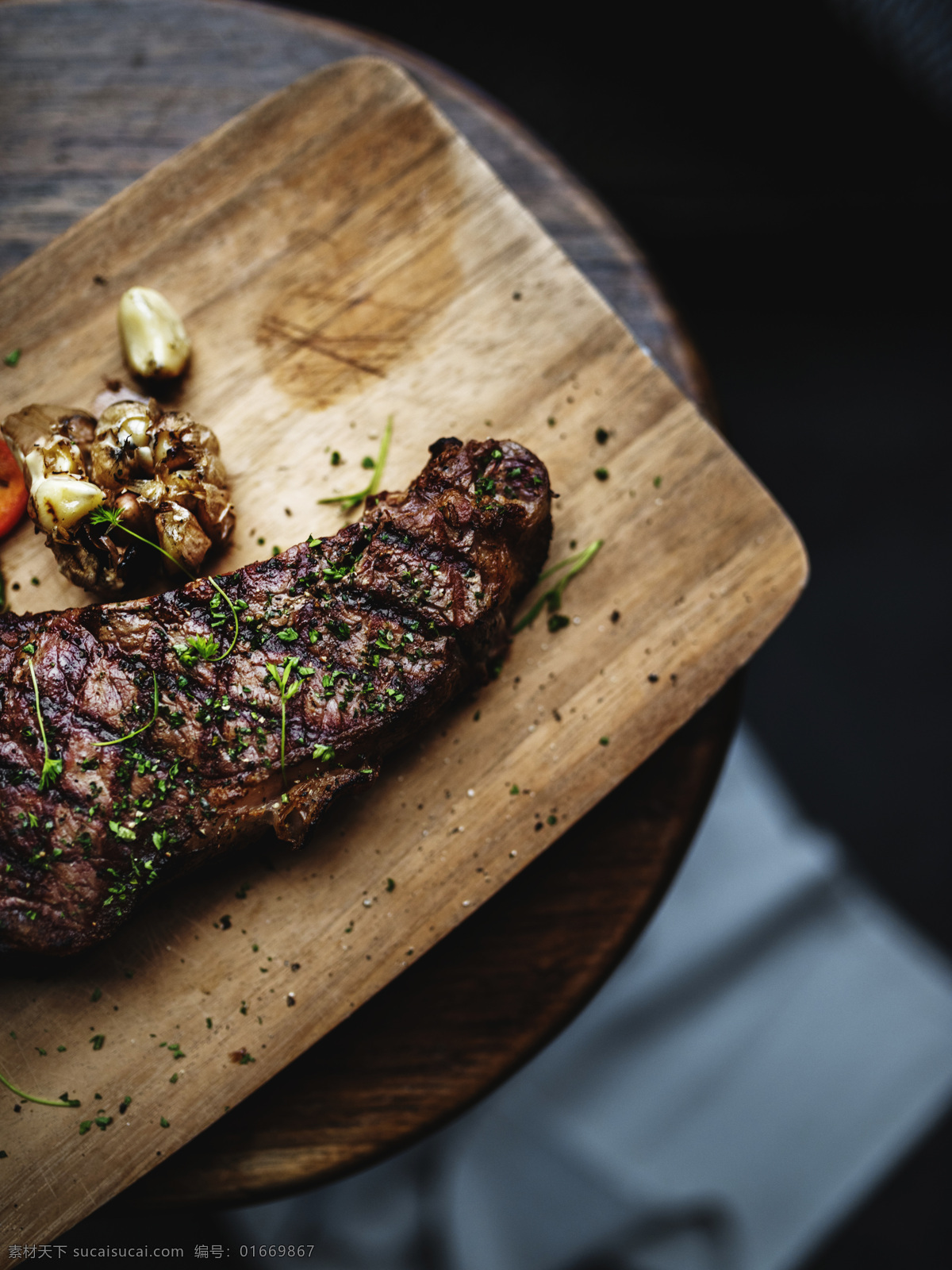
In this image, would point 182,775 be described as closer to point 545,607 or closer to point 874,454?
point 545,607

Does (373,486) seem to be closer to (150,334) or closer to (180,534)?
(180,534)

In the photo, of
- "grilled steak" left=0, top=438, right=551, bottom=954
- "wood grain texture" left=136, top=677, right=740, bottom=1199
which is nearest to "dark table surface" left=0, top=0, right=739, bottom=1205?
"wood grain texture" left=136, top=677, right=740, bottom=1199

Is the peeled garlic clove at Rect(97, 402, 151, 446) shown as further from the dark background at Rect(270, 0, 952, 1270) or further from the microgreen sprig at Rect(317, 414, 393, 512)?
the dark background at Rect(270, 0, 952, 1270)

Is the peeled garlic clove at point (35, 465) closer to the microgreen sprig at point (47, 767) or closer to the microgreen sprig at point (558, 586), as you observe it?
the microgreen sprig at point (47, 767)

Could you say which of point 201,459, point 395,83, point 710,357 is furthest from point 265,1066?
point 710,357

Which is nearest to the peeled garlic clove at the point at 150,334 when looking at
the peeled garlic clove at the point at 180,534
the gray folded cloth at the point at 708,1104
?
the peeled garlic clove at the point at 180,534
